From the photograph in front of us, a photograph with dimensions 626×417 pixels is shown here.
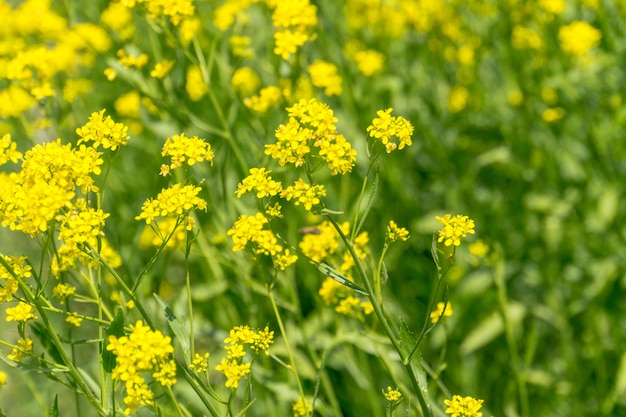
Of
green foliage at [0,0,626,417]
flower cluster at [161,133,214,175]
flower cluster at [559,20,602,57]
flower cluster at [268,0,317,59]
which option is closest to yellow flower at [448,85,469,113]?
green foliage at [0,0,626,417]

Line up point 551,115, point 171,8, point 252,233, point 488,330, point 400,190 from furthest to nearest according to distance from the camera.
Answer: point 551,115, point 400,190, point 488,330, point 171,8, point 252,233

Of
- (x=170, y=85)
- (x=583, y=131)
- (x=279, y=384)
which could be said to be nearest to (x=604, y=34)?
(x=583, y=131)

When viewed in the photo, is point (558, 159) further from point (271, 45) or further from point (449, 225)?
point (449, 225)

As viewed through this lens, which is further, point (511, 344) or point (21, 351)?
point (511, 344)

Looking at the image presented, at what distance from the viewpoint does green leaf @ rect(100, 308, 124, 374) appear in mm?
1688

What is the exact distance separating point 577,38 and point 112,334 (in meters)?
2.55

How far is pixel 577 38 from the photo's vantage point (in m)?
3.46

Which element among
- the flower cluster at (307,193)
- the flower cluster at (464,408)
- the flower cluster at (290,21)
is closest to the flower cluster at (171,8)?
the flower cluster at (290,21)

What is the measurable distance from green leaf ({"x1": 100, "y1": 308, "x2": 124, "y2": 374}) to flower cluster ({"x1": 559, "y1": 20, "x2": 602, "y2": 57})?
250 cm

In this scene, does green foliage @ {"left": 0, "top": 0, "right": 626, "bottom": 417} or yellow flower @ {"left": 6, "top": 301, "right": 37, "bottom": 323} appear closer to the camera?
yellow flower @ {"left": 6, "top": 301, "right": 37, "bottom": 323}

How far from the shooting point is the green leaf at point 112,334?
169cm

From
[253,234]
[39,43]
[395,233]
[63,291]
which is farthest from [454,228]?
[39,43]

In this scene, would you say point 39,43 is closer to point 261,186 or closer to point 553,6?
point 553,6

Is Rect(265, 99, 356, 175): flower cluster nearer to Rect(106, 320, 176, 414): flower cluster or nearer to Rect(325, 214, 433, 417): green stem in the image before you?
Rect(325, 214, 433, 417): green stem
